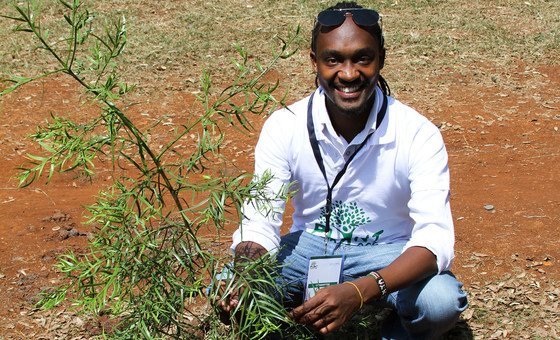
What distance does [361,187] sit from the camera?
3.28 m

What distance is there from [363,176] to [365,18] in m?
0.58

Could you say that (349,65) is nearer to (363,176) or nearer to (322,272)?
(363,176)

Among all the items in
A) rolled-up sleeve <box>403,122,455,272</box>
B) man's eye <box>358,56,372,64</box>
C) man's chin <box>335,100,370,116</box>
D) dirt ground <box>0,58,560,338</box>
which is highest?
man's eye <box>358,56,372,64</box>

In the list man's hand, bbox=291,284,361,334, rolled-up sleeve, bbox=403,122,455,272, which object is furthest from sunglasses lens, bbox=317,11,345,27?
man's hand, bbox=291,284,361,334

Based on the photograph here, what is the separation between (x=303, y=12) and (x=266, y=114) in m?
2.26

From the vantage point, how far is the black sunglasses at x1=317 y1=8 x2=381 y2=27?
313cm

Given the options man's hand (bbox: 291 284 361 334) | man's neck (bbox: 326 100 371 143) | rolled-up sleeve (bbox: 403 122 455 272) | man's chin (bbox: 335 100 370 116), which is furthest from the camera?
man's neck (bbox: 326 100 371 143)

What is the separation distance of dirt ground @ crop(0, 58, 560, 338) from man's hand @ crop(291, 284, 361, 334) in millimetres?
1022

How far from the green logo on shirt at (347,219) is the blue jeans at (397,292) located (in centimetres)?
4

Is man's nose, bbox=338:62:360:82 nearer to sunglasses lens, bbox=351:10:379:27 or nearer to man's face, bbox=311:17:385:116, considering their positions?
man's face, bbox=311:17:385:116

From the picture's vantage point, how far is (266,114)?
644 cm

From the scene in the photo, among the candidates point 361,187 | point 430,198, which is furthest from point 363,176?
point 430,198

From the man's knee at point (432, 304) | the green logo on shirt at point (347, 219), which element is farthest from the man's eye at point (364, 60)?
the man's knee at point (432, 304)

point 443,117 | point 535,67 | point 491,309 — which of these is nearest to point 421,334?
point 491,309
